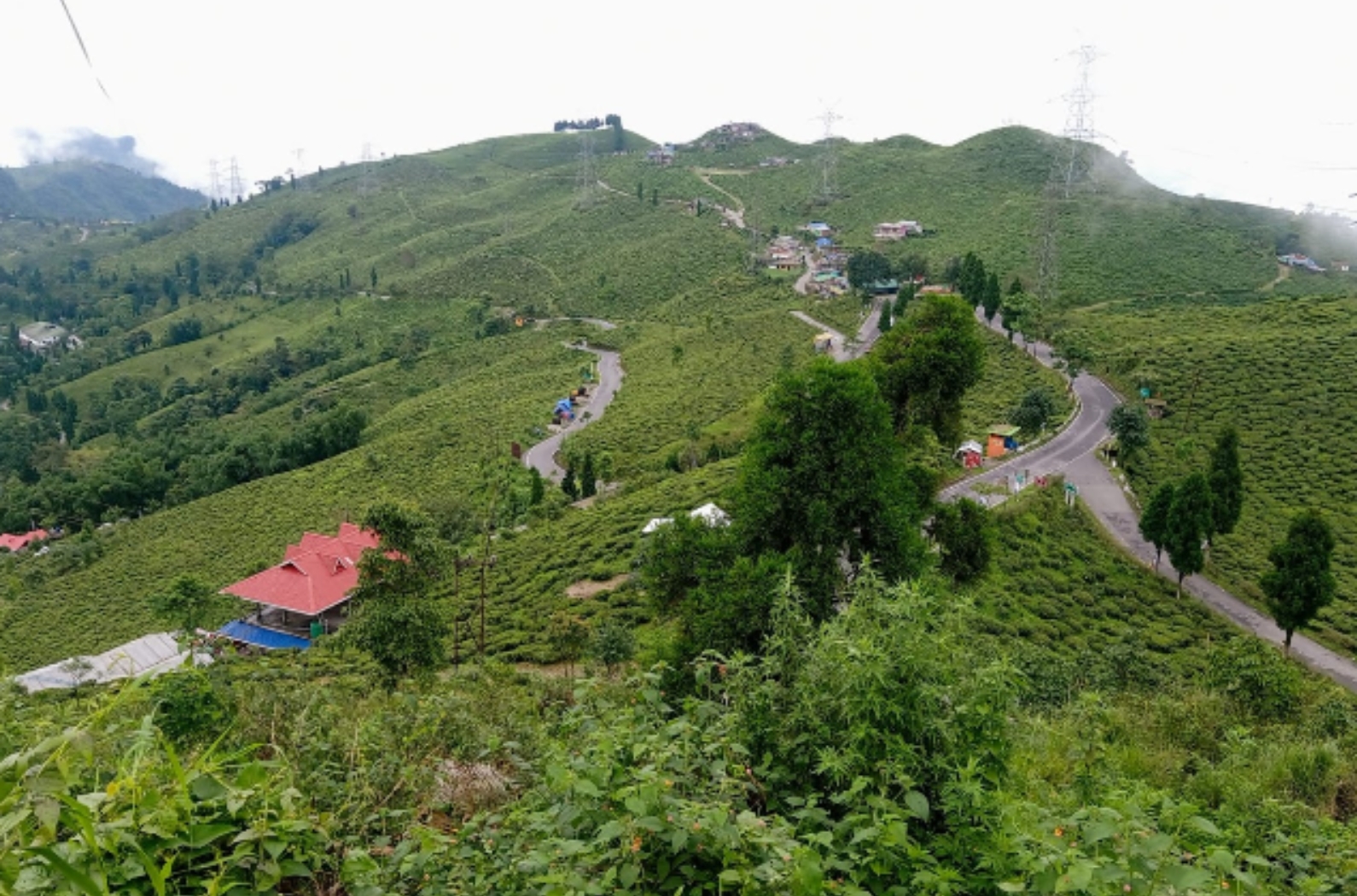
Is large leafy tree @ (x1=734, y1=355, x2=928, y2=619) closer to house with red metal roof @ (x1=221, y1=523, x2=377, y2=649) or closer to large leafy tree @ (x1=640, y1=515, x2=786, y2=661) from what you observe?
large leafy tree @ (x1=640, y1=515, x2=786, y2=661)

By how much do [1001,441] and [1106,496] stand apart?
14.7ft

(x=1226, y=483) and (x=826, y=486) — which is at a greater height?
(x=826, y=486)

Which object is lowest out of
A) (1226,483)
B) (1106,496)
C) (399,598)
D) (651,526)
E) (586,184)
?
(1106,496)

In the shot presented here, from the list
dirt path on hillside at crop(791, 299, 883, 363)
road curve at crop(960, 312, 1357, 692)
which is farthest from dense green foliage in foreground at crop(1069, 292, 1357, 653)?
dirt path on hillside at crop(791, 299, 883, 363)

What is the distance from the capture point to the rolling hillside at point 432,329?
38094mm

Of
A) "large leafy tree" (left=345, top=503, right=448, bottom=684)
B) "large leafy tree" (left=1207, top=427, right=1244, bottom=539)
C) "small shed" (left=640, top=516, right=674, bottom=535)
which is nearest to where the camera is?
"large leafy tree" (left=345, top=503, right=448, bottom=684)

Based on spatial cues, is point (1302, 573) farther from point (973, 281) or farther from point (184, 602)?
point (973, 281)

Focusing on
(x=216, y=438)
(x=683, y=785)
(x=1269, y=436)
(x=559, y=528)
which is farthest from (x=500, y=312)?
(x=683, y=785)

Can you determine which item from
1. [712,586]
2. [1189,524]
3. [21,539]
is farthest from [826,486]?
[21,539]

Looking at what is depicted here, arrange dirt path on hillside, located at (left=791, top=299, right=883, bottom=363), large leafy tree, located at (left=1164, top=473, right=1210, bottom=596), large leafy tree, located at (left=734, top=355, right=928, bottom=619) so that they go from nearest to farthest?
large leafy tree, located at (left=734, top=355, right=928, bottom=619), large leafy tree, located at (left=1164, top=473, right=1210, bottom=596), dirt path on hillside, located at (left=791, top=299, right=883, bottom=363)

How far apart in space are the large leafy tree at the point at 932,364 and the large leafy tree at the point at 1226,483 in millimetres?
13990

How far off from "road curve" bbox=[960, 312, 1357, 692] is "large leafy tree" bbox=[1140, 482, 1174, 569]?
4.07 ft

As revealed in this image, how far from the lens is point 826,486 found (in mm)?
9602

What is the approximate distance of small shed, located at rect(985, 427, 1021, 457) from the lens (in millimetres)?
29984
